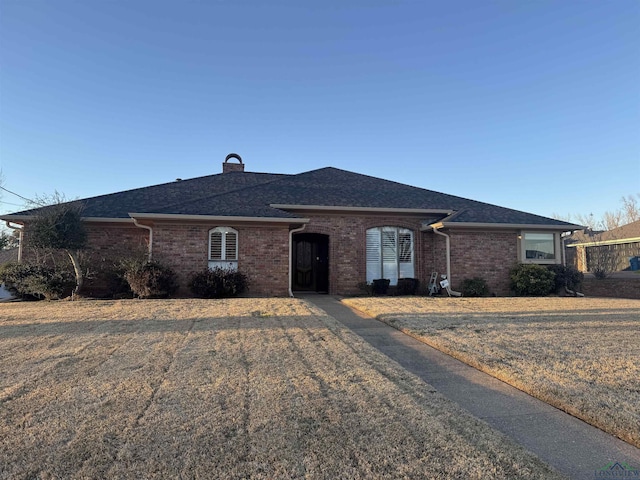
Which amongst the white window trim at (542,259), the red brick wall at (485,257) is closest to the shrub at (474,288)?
the red brick wall at (485,257)

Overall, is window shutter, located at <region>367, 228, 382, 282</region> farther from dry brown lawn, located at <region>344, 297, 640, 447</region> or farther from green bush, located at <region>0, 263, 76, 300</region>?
green bush, located at <region>0, 263, 76, 300</region>

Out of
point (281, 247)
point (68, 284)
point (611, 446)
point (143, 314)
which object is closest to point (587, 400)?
point (611, 446)

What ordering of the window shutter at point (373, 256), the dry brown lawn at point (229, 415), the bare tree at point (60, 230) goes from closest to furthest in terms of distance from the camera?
the dry brown lawn at point (229, 415) < the bare tree at point (60, 230) < the window shutter at point (373, 256)

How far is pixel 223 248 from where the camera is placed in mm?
12852

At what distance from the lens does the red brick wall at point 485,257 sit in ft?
46.6

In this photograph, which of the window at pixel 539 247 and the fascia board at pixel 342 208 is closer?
the fascia board at pixel 342 208

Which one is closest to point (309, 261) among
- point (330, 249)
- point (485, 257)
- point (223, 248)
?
point (330, 249)

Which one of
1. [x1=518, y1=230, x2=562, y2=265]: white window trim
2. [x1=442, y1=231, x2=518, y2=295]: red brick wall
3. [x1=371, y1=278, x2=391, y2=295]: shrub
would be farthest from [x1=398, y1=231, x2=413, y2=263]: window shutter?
[x1=518, y1=230, x2=562, y2=265]: white window trim

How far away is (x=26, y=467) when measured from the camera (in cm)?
253

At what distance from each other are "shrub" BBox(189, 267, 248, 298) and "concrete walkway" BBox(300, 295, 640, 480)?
7114 mm

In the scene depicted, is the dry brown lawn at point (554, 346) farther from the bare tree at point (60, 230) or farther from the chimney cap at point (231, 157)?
the chimney cap at point (231, 157)

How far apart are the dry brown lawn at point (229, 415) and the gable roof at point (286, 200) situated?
7509mm

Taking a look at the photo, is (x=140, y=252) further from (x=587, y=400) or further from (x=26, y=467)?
(x=587, y=400)

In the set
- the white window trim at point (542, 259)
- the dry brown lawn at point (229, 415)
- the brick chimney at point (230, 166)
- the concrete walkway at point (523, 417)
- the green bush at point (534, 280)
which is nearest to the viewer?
the dry brown lawn at point (229, 415)
